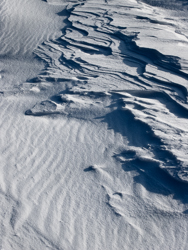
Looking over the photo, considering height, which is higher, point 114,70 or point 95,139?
point 114,70

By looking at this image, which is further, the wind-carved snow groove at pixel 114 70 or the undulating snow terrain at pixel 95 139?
the wind-carved snow groove at pixel 114 70

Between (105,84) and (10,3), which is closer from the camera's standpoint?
(105,84)

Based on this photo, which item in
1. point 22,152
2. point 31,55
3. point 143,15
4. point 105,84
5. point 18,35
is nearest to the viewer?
point 22,152

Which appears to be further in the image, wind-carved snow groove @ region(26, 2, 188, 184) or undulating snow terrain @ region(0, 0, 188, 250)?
wind-carved snow groove @ region(26, 2, 188, 184)

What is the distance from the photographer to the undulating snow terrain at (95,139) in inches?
86.0

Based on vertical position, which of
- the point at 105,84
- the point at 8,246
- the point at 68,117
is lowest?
the point at 8,246

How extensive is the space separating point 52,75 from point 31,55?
95 cm

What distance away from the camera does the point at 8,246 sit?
2.02 m

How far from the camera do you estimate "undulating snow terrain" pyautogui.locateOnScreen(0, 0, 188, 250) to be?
2.19 m

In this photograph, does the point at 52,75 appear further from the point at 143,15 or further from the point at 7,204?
the point at 143,15

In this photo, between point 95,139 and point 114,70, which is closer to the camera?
point 95,139

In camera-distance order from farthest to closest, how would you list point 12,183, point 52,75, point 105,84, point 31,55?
point 31,55, point 52,75, point 105,84, point 12,183

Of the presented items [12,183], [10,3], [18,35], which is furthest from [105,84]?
[10,3]

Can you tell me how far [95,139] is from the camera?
3.01m
